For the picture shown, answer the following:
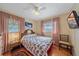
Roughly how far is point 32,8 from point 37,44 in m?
0.60

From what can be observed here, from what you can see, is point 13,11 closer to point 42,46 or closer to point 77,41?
point 42,46

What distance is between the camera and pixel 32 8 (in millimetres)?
1761

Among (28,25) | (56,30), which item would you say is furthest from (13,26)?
(56,30)

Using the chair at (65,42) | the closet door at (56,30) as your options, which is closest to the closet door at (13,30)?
the closet door at (56,30)

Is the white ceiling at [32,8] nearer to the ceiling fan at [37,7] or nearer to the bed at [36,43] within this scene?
the ceiling fan at [37,7]

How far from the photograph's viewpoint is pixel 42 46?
1.72 meters

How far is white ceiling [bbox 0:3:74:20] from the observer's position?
173 cm

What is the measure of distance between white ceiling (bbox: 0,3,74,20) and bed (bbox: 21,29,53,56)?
0.34 m

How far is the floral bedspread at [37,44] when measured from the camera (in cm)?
173

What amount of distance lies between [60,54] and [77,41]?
0.35 m

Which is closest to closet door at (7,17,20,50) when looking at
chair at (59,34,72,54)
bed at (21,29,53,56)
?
bed at (21,29,53,56)

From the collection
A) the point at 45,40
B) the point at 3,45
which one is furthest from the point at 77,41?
the point at 3,45

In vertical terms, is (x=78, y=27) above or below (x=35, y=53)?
above

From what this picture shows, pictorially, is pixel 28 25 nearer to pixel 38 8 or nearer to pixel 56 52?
pixel 38 8
